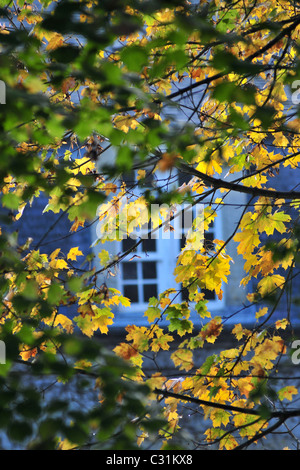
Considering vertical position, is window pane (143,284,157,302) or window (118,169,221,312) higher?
window (118,169,221,312)

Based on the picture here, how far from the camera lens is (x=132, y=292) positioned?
23.3 ft

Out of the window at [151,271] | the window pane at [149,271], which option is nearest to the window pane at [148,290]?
the window at [151,271]

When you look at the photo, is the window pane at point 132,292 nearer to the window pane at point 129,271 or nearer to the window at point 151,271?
the window at point 151,271

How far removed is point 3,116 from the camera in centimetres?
127

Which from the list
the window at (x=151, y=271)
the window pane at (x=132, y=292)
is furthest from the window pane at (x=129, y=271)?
the window pane at (x=132, y=292)

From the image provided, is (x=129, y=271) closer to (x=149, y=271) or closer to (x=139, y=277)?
(x=139, y=277)

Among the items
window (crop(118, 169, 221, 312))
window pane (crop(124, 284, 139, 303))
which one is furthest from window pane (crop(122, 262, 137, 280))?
window pane (crop(124, 284, 139, 303))

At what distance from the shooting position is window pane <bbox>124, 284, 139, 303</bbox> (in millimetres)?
7078

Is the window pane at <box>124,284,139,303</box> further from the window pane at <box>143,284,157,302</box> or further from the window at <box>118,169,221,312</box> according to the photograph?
the window pane at <box>143,284,157,302</box>

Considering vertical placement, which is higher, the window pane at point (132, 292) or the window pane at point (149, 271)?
the window pane at point (149, 271)

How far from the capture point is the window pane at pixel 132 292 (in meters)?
7.08

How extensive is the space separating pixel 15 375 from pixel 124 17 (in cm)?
82

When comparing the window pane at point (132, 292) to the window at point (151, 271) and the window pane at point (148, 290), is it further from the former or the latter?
the window pane at point (148, 290)

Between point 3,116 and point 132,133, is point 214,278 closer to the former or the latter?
point 132,133
